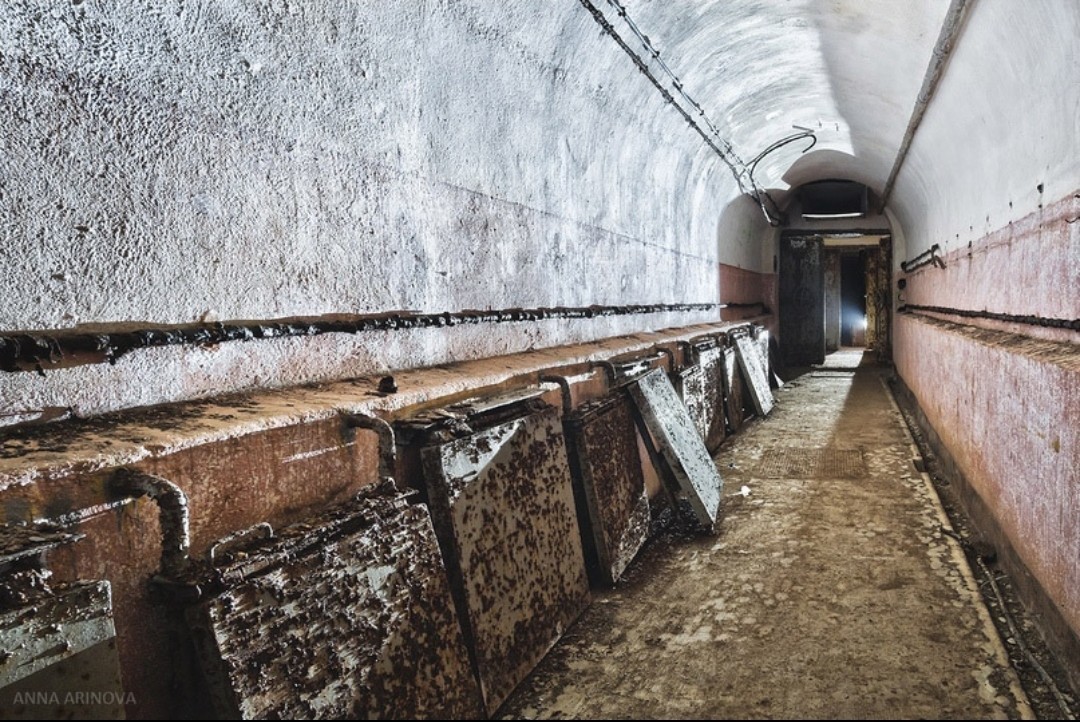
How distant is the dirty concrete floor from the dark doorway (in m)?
19.6

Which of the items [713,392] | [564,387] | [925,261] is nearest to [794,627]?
[564,387]

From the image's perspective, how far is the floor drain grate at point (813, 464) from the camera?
566 centimetres

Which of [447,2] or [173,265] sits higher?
[447,2]

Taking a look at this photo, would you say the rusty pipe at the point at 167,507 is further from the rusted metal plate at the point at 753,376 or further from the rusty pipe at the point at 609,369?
the rusted metal plate at the point at 753,376

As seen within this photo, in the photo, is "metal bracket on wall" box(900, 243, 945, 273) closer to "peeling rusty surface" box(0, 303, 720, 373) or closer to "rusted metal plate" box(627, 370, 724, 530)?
"rusted metal plate" box(627, 370, 724, 530)

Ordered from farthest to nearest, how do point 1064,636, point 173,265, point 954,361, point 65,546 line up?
point 954,361
point 1064,636
point 173,265
point 65,546

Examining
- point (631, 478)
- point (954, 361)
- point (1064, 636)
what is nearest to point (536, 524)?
point (631, 478)

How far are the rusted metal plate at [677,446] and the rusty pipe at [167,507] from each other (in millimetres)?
3054

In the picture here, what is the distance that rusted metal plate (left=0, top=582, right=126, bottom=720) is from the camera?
1196 millimetres

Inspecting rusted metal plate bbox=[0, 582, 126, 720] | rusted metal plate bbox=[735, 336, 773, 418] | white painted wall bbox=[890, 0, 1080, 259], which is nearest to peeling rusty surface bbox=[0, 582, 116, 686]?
rusted metal plate bbox=[0, 582, 126, 720]

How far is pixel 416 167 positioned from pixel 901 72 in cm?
438

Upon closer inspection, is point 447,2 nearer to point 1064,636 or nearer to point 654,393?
point 654,393

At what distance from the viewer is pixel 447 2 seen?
303cm

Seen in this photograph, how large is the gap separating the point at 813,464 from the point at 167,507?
5515mm
